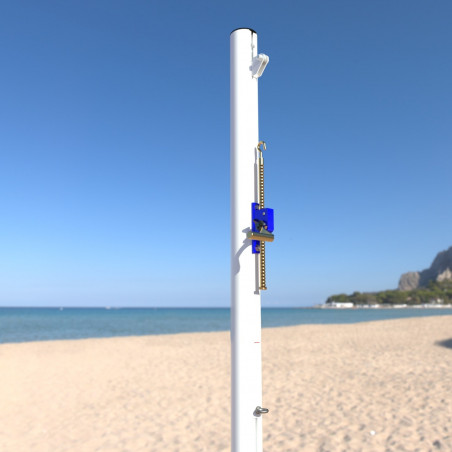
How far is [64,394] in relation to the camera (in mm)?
7930

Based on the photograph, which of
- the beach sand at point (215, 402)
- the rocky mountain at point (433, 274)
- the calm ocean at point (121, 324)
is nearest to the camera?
the beach sand at point (215, 402)

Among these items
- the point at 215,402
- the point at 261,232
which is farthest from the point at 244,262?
the point at 215,402

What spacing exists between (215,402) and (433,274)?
7638 inches

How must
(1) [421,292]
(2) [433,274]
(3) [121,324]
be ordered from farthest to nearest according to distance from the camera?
(2) [433,274]
(1) [421,292]
(3) [121,324]

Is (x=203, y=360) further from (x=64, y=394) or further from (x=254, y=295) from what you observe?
(x=254, y=295)

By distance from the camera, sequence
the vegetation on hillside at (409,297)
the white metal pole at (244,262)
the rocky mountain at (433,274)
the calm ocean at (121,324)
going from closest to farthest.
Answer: the white metal pole at (244,262) < the calm ocean at (121,324) < the vegetation on hillside at (409,297) < the rocky mountain at (433,274)

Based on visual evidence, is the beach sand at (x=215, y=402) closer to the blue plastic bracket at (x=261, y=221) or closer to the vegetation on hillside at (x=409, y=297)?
the blue plastic bracket at (x=261, y=221)

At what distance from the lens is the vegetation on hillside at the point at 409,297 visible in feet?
406

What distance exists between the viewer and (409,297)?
135 metres

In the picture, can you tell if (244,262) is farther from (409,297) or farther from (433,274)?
(433,274)

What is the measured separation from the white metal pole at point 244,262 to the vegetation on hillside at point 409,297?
5404 inches

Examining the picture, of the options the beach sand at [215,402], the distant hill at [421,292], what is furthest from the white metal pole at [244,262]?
the distant hill at [421,292]

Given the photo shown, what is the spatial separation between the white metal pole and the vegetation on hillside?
450ft

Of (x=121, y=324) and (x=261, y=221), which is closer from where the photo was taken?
(x=261, y=221)
